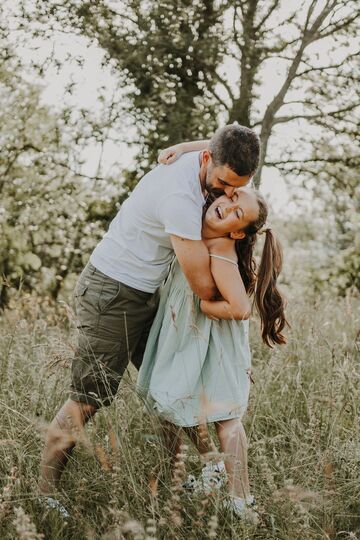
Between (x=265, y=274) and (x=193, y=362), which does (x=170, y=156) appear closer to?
(x=265, y=274)

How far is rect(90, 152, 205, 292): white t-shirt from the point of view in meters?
2.97

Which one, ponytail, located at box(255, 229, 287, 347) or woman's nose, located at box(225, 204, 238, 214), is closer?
woman's nose, located at box(225, 204, 238, 214)

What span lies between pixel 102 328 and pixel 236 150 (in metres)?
1.01

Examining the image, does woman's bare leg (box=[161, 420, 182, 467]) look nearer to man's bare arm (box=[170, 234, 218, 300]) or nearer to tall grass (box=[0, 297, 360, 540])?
tall grass (box=[0, 297, 360, 540])

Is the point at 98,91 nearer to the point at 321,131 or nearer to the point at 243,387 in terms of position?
the point at 321,131

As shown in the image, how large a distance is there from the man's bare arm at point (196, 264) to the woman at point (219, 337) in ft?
0.14

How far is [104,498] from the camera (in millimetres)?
2973

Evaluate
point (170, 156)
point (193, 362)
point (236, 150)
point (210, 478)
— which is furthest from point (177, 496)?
point (170, 156)

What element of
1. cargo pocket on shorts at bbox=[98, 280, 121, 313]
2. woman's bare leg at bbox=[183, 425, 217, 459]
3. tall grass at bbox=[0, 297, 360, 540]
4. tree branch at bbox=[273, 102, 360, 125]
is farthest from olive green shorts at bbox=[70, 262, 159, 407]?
tree branch at bbox=[273, 102, 360, 125]

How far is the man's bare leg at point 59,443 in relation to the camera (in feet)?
9.95

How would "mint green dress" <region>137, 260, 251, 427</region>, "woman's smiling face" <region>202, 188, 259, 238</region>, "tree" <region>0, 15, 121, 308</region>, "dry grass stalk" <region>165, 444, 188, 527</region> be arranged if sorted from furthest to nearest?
"tree" <region>0, 15, 121, 308</region>
"mint green dress" <region>137, 260, 251, 427</region>
"woman's smiling face" <region>202, 188, 259, 238</region>
"dry grass stalk" <region>165, 444, 188, 527</region>

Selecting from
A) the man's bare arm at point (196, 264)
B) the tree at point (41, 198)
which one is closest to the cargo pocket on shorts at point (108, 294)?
the man's bare arm at point (196, 264)

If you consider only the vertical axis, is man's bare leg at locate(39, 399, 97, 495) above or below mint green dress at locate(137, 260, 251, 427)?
below

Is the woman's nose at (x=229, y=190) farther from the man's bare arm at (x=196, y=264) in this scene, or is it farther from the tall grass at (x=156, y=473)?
the tall grass at (x=156, y=473)
